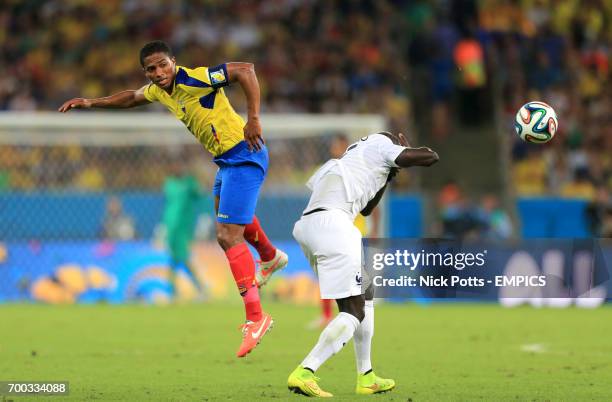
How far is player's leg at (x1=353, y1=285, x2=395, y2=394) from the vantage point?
9.15 meters

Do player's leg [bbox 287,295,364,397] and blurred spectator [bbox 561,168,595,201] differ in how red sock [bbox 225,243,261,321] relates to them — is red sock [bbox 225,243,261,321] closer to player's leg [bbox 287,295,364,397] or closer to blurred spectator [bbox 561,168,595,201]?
player's leg [bbox 287,295,364,397]

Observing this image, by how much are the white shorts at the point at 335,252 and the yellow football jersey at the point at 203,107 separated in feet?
4.44

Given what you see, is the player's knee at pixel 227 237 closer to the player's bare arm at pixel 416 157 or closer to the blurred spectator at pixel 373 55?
the player's bare arm at pixel 416 157

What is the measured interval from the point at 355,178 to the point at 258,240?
5.74ft

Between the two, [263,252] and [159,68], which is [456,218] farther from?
[159,68]

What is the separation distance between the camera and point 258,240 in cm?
1046

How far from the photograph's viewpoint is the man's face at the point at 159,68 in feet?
31.2

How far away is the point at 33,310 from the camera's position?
18.1m

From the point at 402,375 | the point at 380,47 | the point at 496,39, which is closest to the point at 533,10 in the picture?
the point at 496,39

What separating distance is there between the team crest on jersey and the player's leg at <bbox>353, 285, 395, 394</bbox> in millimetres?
1974

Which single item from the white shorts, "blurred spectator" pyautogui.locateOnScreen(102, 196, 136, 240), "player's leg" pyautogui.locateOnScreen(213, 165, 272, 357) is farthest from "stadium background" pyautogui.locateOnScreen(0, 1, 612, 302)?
the white shorts

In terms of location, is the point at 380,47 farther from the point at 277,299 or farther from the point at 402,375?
the point at 402,375

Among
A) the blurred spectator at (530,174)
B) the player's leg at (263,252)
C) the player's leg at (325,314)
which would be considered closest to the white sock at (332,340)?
the player's leg at (263,252)

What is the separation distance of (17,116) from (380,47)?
28.7 feet
